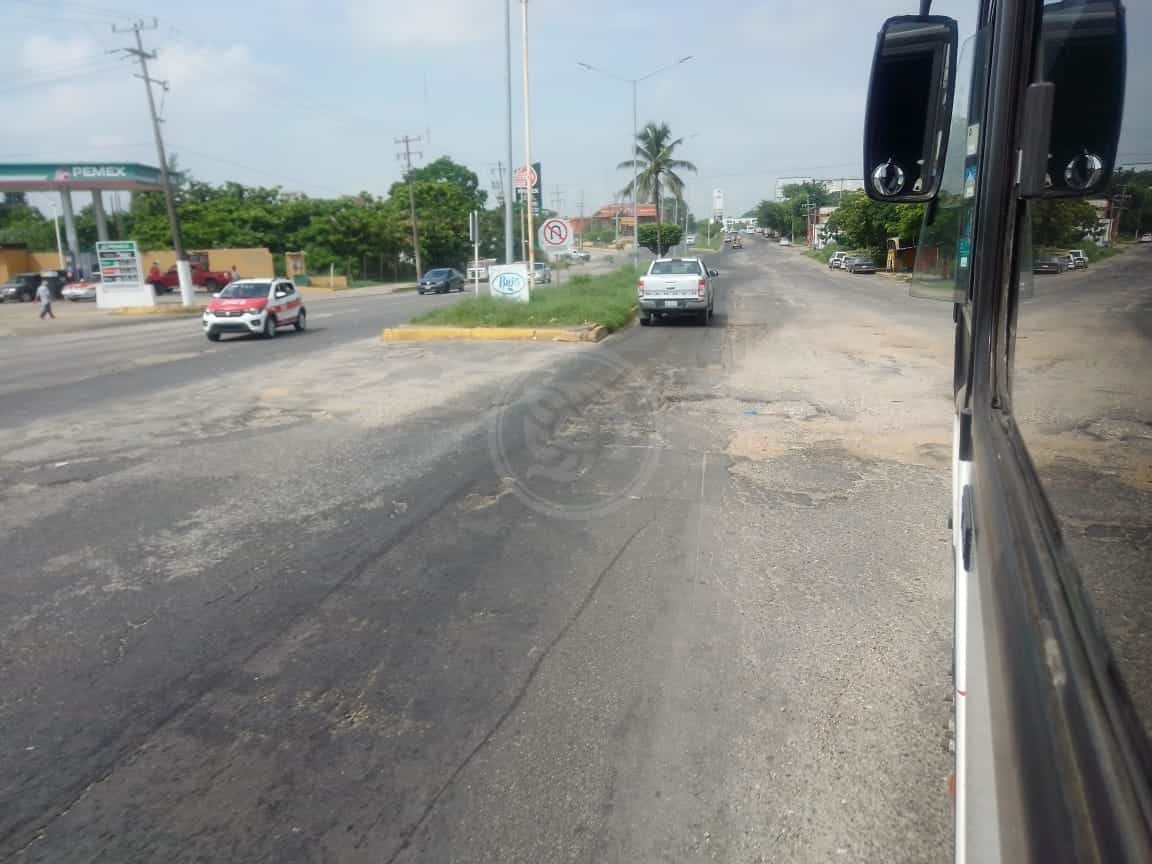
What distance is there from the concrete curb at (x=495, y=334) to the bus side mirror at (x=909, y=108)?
13.6 meters

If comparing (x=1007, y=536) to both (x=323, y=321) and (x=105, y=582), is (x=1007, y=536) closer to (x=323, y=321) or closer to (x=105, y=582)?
(x=105, y=582)

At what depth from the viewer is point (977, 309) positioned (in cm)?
251

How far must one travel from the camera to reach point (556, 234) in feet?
69.8

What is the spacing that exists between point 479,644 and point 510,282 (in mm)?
18532

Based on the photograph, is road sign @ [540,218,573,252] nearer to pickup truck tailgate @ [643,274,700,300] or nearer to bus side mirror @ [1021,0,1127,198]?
pickup truck tailgate @ [643,274,700,300]

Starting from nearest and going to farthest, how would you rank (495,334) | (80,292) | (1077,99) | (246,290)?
(1077,99)
(495,334)
(246,290)
(80,292)

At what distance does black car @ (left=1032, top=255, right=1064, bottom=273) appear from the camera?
199 centimetres

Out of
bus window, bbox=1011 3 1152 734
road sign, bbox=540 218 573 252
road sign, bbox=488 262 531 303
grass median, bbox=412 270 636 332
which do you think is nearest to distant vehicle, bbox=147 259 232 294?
road sign, bbox=488 262 531 303

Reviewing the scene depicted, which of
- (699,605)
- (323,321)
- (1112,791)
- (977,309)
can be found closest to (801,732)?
(699,605)

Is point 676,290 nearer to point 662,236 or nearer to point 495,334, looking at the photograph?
point 495,334

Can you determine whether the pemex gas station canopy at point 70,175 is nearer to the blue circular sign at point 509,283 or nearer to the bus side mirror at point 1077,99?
the blue circular sign at point 509,283

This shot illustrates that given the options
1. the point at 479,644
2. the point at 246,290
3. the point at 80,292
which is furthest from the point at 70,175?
the point at 479,644

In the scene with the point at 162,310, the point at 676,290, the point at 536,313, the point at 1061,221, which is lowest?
the point at 162,310

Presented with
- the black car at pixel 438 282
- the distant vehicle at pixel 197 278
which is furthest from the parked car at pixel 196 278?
the black car at pixel 438 282
